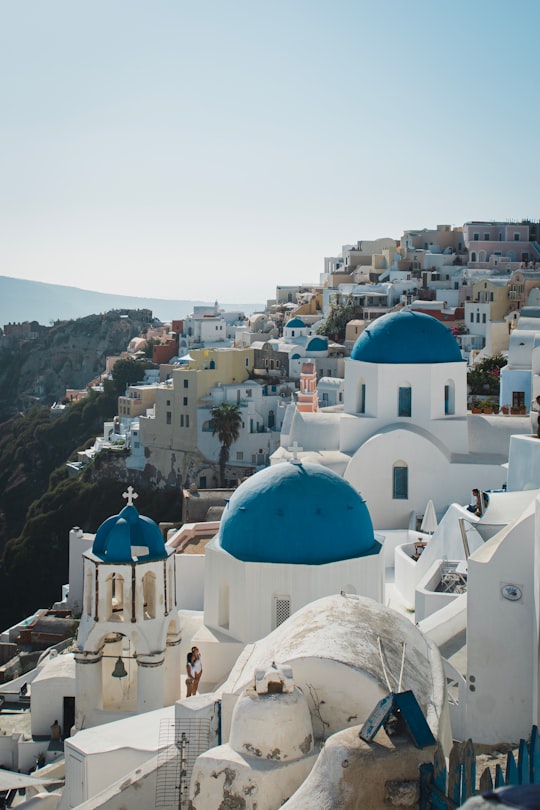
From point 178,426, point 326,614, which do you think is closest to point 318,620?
point 326,614

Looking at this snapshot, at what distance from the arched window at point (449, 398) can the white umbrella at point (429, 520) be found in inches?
115

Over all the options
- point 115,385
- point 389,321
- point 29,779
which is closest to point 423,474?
point 389,321

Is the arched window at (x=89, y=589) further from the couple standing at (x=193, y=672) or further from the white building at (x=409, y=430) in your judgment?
the white building at (x=409, y=430)

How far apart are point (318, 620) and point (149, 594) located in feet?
15.0

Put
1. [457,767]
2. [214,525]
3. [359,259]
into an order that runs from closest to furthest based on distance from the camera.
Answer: [457,767], [214,525], [359,259]

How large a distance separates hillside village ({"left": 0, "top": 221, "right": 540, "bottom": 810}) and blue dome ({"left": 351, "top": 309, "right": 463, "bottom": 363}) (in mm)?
45

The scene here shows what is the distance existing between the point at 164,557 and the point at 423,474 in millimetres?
8988

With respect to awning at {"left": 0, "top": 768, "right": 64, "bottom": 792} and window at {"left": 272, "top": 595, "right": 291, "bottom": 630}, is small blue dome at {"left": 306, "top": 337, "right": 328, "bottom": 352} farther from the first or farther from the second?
awning at {"left": 0, "top": 768, "right": 64, "bottom": 792}

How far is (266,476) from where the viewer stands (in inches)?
493

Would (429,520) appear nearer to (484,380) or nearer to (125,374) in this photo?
(484,380)

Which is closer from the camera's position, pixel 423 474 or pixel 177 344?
pixel 423 474

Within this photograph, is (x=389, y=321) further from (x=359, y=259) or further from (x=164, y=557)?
(x=359, y=259)

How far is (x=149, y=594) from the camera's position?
12.1m

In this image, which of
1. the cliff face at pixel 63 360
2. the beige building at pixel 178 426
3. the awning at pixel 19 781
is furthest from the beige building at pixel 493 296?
the cliff face at pixel 63 360
